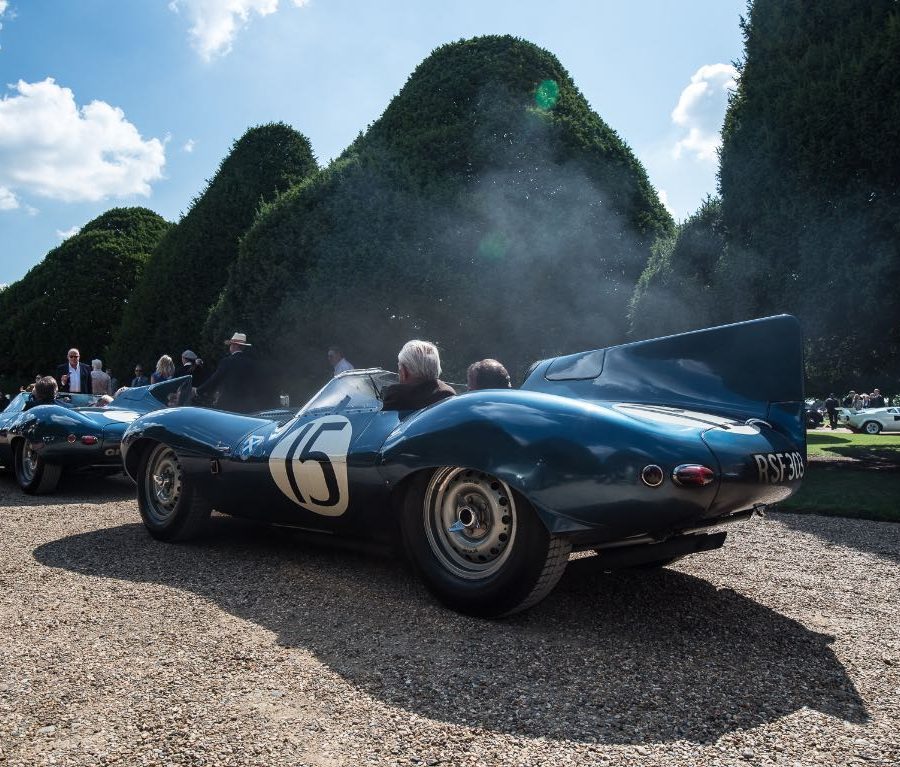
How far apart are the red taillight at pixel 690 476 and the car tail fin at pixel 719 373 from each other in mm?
784

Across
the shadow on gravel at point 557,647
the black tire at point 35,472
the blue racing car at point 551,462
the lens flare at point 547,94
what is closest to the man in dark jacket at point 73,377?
the black tire at point 35,472

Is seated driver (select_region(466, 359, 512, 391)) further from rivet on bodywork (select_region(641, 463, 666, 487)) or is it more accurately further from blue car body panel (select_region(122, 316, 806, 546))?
rivet on bodywork (select_region(641, 463, 666, 487))

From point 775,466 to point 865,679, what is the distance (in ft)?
2.84

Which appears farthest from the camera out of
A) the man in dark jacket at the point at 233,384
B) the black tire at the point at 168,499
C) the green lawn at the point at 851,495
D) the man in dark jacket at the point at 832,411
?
the man in dark jacket at the point at 832,411

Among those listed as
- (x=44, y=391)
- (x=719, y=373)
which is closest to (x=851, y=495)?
(x=719, y=373)

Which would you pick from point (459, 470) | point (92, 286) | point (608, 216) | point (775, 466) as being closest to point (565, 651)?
point (459, 470)

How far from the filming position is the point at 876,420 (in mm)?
31406

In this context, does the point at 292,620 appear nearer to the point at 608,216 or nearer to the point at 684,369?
the point at 684,369

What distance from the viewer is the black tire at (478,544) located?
10.6ft

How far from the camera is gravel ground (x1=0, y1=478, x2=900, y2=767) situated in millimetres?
2314

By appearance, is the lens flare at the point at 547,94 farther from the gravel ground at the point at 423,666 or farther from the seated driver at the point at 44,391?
the gravel ground at the point at 423,666

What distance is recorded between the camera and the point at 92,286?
35125 millimetres

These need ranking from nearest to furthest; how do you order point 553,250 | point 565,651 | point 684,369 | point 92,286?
→ point 565,651
point 684,369
point 553,250
point 92,286

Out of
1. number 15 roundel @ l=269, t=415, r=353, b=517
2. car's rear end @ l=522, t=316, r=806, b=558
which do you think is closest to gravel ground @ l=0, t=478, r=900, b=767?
number 15 roundel @ l=269, t=415, r=353, b=517
